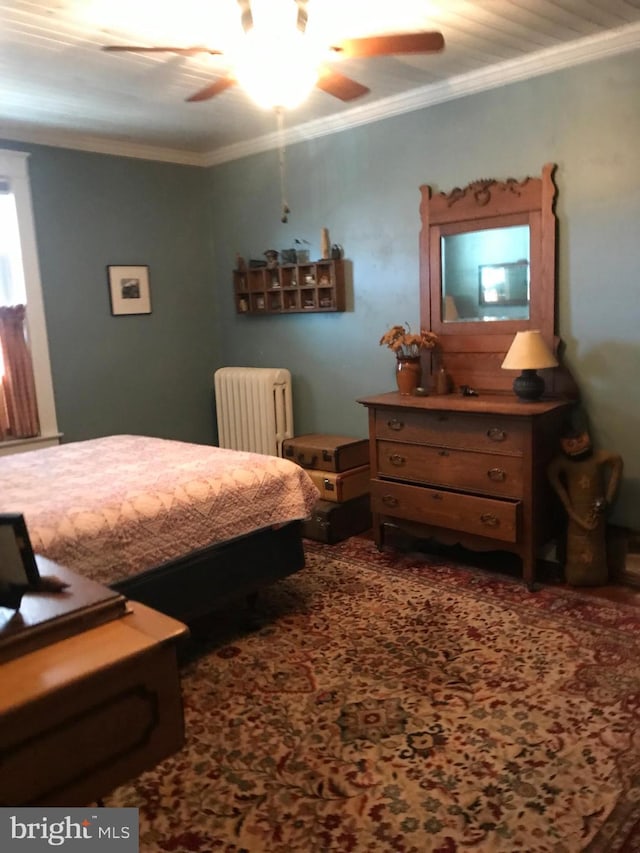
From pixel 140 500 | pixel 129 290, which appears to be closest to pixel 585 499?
pixel 140 500

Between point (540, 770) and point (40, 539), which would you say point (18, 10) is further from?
point (540, 770)

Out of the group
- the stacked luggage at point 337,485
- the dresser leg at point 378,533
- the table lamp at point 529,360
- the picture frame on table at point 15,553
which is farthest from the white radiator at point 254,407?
the picture frame on table at point 15,553

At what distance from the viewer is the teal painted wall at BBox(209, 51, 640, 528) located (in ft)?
10.7

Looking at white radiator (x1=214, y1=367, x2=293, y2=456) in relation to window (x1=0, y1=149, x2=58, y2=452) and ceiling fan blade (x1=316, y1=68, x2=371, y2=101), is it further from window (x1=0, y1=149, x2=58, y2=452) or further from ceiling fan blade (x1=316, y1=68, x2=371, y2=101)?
ceiling fan blade (x1=316, y1=68, x2=371, y2=101)

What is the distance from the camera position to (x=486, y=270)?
371 cm

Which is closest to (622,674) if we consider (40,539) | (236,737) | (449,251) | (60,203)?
(236,737)

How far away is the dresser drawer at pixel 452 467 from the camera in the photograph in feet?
10.8

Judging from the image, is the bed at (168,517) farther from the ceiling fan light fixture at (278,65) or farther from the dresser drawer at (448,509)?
the ceiling fan light fixture at (278,65)

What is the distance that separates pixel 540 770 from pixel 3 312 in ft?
12.1

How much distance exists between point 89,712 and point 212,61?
292 cm

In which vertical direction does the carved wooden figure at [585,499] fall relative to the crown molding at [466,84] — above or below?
below

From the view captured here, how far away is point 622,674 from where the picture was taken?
8.27 ft

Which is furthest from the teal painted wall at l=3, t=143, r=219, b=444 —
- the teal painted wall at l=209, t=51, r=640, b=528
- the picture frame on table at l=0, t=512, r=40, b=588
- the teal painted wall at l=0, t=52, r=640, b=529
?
the picture frame on table at l=0, t=512, r=40, b=588

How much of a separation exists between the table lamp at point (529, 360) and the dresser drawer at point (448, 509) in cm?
56
